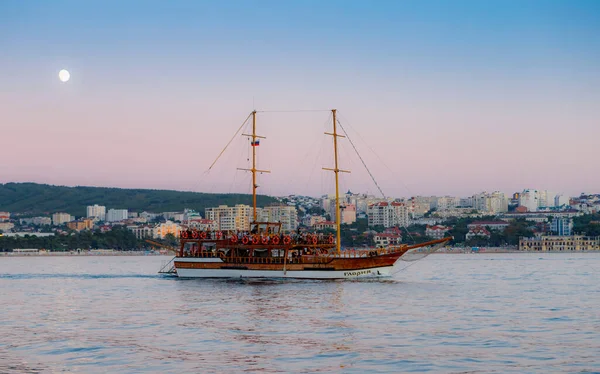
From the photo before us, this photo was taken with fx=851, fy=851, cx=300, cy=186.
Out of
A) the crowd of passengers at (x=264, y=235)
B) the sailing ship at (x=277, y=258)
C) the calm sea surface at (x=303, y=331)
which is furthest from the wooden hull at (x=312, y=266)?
the calm sea surface at (x=303, y=331)

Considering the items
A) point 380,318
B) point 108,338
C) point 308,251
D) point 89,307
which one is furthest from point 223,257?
point 108,338

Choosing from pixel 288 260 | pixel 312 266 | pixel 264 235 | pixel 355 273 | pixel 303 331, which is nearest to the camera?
pixel 303 331

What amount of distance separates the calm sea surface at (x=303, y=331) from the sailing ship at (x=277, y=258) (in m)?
10.1

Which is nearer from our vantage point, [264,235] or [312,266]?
[312,266]

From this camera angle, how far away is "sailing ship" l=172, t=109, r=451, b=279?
64688 mm

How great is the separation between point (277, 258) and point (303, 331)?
33.6 meters

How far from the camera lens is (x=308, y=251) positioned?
67.8 meters

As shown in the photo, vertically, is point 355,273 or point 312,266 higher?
A: point 312,266

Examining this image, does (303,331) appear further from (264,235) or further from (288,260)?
(264,235)

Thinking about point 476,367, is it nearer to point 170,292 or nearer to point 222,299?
point 222,299

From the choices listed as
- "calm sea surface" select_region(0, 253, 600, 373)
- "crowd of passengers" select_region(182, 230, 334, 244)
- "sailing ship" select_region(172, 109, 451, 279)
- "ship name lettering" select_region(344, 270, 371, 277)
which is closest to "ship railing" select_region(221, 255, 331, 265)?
"sailing ship" select_region(172, 109, 451, 279)

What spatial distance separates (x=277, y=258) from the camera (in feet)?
215

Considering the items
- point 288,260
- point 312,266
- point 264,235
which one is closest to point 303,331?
point 312,266

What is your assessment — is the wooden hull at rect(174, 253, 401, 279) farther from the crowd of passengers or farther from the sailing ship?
the crowd of passengers
